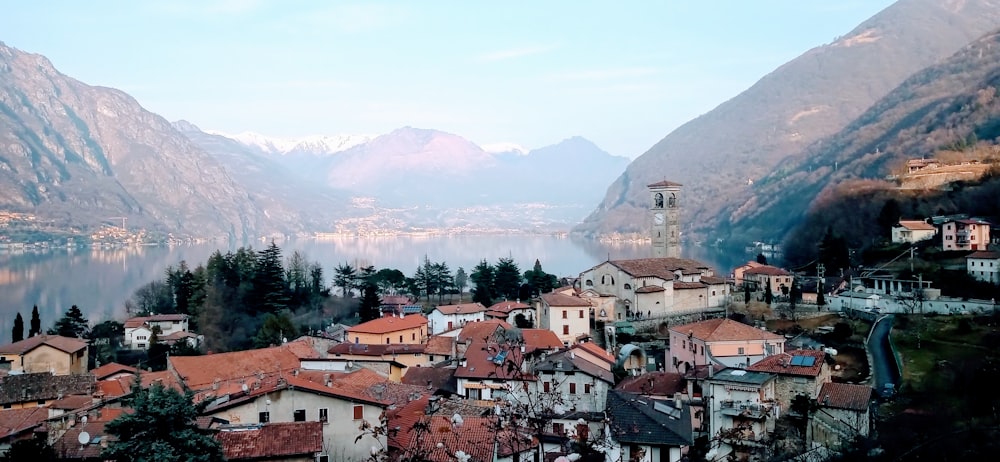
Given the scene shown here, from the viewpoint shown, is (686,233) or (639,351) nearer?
(639,351)

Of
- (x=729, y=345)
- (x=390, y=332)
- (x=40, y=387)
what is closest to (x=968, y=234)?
(x=729, y=345)

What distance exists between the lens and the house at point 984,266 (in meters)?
24.2

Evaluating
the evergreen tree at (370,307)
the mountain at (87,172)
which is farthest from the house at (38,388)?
the mountain at (87,172)

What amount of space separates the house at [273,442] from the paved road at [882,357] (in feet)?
34.7

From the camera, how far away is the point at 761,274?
33.0m

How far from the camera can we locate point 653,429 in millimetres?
11070

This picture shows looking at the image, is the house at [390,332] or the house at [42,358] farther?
the house at [390,332]

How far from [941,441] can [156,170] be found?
193m

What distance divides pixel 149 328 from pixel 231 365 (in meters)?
11.5

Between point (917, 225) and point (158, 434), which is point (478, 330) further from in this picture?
point (917, 225)

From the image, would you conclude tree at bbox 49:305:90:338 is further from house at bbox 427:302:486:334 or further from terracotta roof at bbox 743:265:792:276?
terracotta roof at bbox 743:265:792:276

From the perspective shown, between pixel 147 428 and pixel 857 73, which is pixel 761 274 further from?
pixel 857 73

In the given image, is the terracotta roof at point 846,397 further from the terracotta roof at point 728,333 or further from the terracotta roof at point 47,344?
the terracotta roof at point 47,344

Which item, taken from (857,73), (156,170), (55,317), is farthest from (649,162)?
(55,317)
